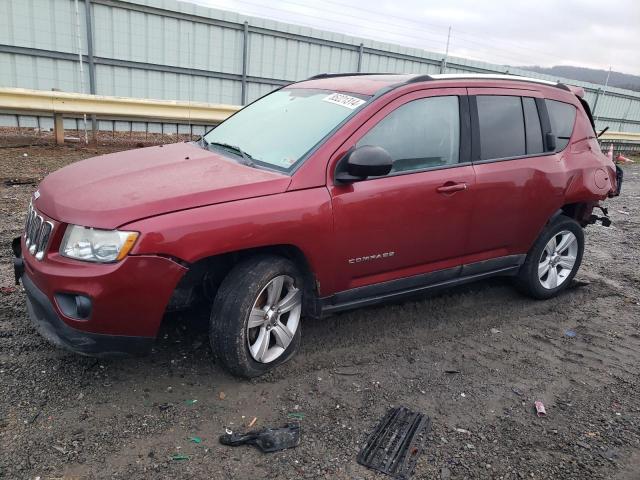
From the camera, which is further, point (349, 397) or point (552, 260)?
point (552, 260)

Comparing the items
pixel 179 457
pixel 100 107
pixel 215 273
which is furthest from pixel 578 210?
pixel 100 107

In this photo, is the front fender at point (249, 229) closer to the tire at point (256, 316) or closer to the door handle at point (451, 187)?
the tire at point (256, 316)

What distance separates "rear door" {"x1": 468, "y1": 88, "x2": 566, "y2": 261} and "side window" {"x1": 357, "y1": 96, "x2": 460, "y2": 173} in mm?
220

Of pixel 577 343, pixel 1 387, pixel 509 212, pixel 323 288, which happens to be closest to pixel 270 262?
pixel 323 288

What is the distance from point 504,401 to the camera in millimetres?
3203

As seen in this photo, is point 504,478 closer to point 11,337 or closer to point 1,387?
point 1,387

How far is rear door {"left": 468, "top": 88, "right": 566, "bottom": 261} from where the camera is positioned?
12.9 feet

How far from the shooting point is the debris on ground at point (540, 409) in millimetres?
3109

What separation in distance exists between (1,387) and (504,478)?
9.05ft

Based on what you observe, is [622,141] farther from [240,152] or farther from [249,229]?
[249,229]

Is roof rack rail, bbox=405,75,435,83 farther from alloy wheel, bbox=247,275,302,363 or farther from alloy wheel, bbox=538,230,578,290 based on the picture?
alloy wheel, bbox=538,230,578,290

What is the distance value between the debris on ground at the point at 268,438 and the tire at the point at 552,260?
111 inches

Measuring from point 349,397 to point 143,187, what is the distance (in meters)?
1.73

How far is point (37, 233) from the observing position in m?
2.94
